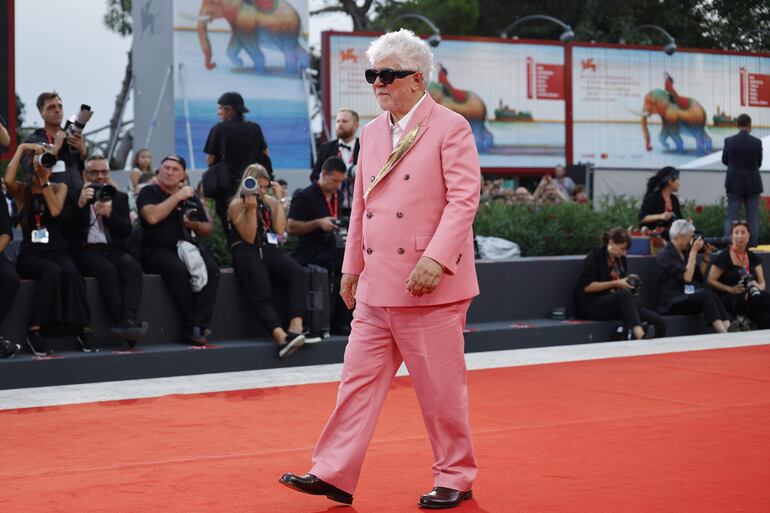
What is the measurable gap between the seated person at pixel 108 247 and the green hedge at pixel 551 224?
13.9 ft

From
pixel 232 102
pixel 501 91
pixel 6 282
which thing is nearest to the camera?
pixel 6 282

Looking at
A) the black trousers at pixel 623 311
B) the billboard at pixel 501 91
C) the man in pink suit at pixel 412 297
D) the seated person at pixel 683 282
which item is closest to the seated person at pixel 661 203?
the seated person at pixel 683 282

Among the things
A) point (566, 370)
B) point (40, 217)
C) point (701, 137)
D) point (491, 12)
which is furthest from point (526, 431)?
point (491, 12)

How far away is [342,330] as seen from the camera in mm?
9992

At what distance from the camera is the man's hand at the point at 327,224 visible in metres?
9.88

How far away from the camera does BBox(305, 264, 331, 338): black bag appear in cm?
962

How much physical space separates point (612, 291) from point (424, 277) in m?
7.43

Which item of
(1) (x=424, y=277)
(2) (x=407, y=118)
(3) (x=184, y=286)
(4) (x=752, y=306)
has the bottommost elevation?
(4) (x=752, y=306)

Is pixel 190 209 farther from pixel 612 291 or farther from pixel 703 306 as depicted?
pixel 703 306

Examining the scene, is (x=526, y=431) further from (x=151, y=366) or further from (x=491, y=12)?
(x=491, y=12)

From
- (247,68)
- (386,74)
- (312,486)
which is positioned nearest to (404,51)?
(386,74)

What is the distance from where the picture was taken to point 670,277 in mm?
12289

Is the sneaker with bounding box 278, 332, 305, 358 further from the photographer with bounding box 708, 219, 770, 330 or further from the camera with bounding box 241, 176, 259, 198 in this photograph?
the photographer with bounding box 708, 219, 770, 330

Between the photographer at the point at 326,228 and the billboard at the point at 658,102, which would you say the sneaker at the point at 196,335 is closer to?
the photographer at the point at 326,228
